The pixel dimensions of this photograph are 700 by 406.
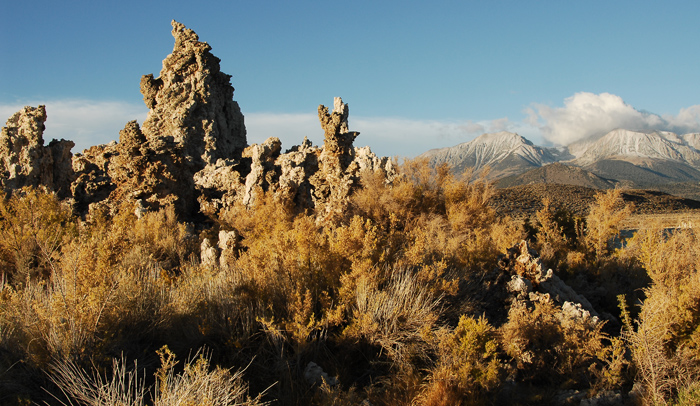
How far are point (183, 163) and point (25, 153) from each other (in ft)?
15.0

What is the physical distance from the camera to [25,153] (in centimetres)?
1267

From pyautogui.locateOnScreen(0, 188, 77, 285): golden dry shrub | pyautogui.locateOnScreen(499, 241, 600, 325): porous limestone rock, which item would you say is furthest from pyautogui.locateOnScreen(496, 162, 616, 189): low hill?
pyautogui.locateOnScreen(0, 188, 77, 285): golden dry shrub

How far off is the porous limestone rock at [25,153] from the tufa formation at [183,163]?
0.09ft

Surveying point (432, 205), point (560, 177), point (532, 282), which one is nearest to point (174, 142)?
point (432, 205)

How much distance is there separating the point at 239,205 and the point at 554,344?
981 centimetres

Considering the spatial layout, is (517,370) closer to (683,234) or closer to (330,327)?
(330,327)

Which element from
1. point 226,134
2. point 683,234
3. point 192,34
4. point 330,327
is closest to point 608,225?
point 683,234

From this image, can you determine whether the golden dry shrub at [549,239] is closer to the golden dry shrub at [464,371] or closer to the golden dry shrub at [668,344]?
the golden dry shrub at [668,344]

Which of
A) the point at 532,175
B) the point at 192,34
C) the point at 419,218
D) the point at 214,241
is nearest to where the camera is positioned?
the point at 419,218

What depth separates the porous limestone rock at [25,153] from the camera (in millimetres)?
12488

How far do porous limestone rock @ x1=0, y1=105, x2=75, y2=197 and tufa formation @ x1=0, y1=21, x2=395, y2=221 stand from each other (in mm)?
26

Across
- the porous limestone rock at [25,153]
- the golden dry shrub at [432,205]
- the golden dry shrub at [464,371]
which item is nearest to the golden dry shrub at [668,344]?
the golden dry shrub at [464,371]

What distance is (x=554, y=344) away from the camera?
4.64 metres

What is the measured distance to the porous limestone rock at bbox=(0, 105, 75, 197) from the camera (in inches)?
492
